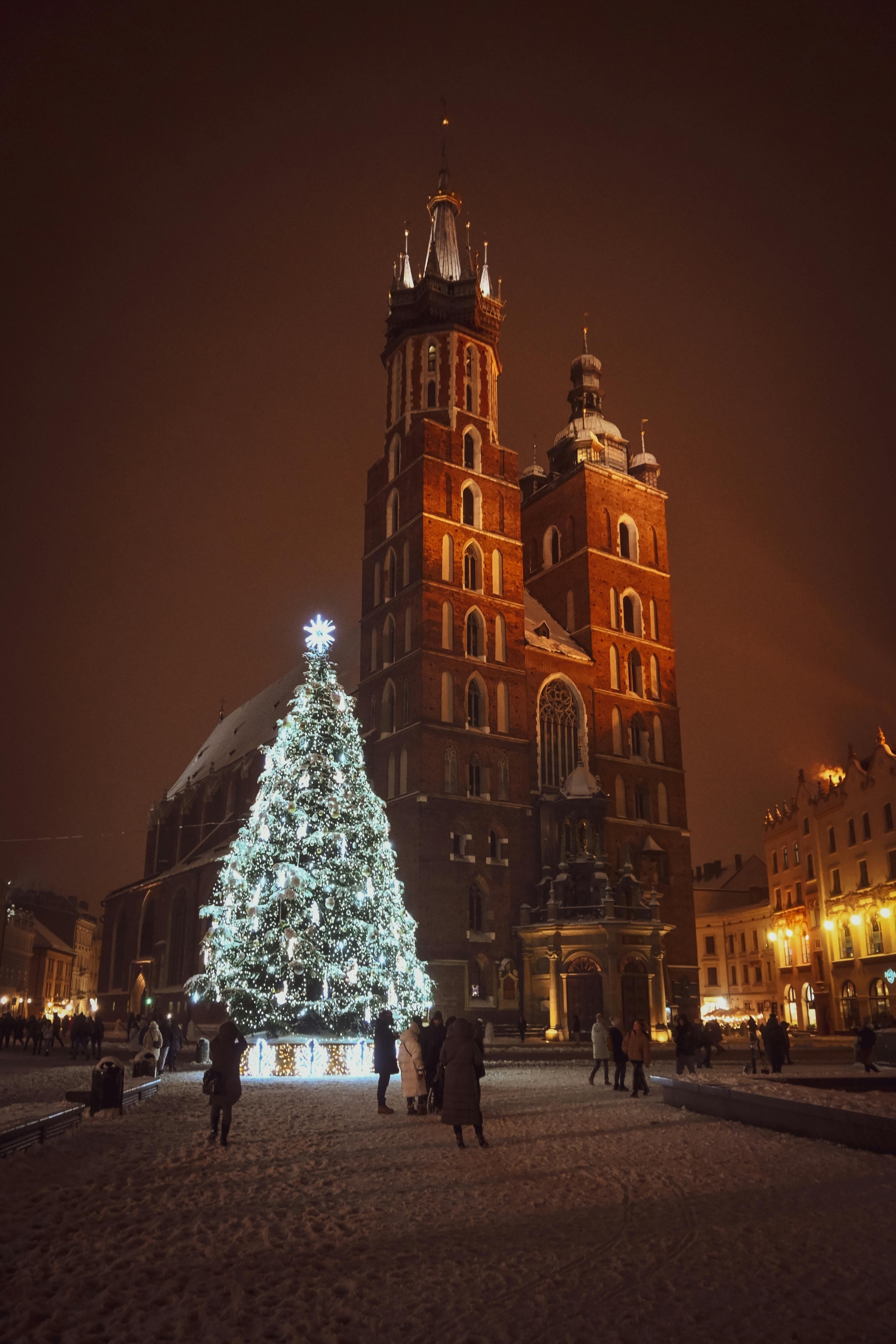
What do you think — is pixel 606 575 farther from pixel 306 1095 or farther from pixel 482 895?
pixel 306 1095

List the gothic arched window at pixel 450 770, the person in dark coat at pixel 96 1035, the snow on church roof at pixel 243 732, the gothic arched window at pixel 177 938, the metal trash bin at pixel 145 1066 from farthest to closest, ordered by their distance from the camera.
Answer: the snow on church roof at pixel 243 732 → the gothic arched window at pixel 177 938 → the gothic arched window at pixel 450 770 → the person in dark coat at pixel 96 1035 → the metal trash bin at pixel 145 1066

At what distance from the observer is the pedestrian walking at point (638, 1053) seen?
58.6 ft

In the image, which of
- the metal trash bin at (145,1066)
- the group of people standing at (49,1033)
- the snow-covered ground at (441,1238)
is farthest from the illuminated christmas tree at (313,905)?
the snow-covered ground at (441,1238)

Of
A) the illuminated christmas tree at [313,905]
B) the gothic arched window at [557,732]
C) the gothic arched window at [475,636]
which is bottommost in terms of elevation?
the illuminated christmas tree at [313,905]

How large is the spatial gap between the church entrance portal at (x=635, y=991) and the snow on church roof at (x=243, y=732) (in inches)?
874

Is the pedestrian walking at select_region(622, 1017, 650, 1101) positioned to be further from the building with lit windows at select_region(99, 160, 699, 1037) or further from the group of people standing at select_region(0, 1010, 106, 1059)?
the building with lit windows at select_region(99, 160, 699, 1037)

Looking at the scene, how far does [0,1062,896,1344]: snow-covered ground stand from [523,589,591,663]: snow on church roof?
3438 cm

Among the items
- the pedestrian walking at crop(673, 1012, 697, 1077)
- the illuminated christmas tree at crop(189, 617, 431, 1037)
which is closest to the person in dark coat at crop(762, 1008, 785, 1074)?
the pedestrian walking at crop(673, 1012, 697, 1077)

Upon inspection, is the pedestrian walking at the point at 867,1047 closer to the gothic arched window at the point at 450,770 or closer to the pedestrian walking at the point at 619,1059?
the pedestrian walking at the point at 619,1059

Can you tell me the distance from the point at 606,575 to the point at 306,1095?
36102mm

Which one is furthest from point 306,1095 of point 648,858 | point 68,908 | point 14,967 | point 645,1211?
point 68,908

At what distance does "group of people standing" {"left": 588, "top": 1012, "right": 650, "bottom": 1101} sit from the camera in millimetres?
18016

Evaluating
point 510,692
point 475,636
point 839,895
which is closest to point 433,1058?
point 510,692

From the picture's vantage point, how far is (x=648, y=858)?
45406mm
